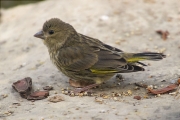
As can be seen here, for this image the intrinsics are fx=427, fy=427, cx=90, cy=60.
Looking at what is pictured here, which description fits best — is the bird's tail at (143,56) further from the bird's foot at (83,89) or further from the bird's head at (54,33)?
the bird's head at (54,33)

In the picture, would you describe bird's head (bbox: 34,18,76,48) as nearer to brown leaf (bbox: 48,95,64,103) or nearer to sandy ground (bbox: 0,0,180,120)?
sandy ground (bbox: 0,0,180,120)

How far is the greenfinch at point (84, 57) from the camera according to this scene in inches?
217

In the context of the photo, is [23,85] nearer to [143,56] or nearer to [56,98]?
[56,98]

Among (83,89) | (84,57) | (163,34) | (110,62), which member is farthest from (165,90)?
(163,34)

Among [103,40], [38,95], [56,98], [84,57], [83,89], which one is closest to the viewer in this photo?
[56,98]

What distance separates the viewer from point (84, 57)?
5.69m

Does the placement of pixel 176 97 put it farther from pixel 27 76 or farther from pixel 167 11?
pixel 167 11

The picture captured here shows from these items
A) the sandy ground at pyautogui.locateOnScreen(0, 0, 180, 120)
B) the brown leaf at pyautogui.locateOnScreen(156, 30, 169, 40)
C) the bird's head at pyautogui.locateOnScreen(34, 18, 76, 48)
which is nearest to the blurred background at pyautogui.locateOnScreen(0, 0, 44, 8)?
the sandy ground at pyautogui.locateOnScreen(0, 0, 180, 120)

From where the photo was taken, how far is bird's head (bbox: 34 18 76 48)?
5953mm

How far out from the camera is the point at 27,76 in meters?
6.04

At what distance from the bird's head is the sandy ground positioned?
1.62 ft

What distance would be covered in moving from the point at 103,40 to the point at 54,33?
4.71 feet

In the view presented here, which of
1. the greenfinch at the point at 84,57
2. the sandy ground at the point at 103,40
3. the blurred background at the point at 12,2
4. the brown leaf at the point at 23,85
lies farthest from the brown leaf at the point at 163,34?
the blurred background at the point at 12,2

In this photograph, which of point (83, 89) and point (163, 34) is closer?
point (83, 89)
